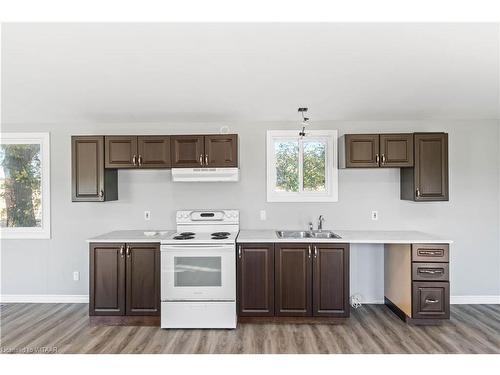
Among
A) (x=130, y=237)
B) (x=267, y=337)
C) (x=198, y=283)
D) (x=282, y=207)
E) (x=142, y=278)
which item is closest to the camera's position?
(x=267, y=337)

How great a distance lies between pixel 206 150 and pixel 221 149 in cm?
18

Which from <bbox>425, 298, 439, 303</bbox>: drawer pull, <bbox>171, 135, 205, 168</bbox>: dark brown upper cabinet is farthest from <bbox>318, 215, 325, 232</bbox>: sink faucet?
<bbox>171, 135, 205, 168</bbox>: dark brown upper cabinet

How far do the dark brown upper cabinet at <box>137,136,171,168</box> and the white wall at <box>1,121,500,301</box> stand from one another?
0.40 meters

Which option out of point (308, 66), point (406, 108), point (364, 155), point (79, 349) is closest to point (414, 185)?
point (364, 155)

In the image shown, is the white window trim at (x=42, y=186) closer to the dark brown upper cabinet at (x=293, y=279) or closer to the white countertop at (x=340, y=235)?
the white countertop at (x=340, y=235)

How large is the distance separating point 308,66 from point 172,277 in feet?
8.02

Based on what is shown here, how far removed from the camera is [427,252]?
3449 mm

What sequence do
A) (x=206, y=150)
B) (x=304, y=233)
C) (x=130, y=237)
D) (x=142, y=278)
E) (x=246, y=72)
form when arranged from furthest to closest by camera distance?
1. (x=304, y=233)
2. (x=206, y=150)
3. (x=130, y=237)
4. (x=142, y=278)
5. (x=246, y=72)

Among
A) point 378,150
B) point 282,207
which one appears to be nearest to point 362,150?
point 378,150

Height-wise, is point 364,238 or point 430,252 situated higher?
point 364,238

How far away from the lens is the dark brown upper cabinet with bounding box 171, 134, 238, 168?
3.83 metres

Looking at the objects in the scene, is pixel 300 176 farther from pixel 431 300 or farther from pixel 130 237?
pixel 130 237

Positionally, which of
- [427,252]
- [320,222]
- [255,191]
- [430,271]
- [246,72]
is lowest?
[430,271]

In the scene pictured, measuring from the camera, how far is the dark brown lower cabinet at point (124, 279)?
138 inches
